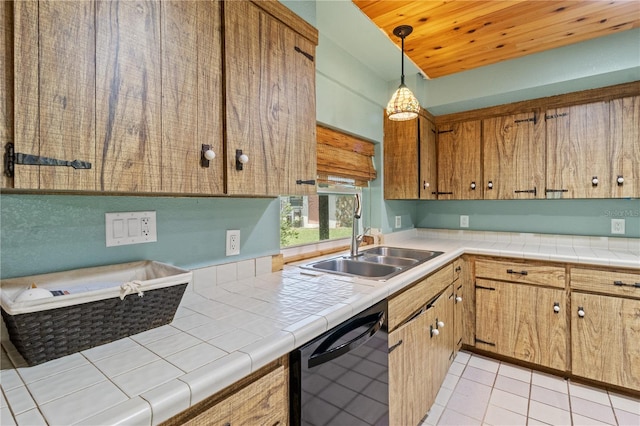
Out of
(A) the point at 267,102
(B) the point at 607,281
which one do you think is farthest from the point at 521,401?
(A) the point at 267,102

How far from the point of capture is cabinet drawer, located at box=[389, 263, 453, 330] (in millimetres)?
1423

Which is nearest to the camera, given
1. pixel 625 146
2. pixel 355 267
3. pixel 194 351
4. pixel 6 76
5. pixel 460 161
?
pixel 6 76

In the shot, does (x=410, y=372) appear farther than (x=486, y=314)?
No

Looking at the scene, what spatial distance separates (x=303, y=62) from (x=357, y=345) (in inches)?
47.6

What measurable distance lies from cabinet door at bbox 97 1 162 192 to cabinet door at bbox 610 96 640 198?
2.97 m

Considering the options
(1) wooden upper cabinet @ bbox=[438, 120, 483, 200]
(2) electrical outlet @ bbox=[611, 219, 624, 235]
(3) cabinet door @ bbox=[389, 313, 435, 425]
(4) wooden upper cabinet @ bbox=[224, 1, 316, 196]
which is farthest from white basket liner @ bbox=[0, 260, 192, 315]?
(2) electrical outlet @ bbox=[611, 219, 624, 235]

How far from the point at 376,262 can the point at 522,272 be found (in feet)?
3.55

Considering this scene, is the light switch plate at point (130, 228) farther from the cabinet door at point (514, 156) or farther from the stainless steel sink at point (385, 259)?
the cabinet door at point (514, 156)

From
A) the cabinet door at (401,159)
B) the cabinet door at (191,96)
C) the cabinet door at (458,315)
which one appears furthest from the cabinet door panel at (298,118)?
the cabinet door at (458,315)

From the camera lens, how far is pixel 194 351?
786mm

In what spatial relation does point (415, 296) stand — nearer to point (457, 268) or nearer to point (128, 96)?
point (457, 268)

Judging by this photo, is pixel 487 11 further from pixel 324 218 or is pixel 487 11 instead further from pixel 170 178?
pixel 170 178

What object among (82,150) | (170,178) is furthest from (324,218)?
(82,150)

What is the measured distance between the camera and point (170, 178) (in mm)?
917
